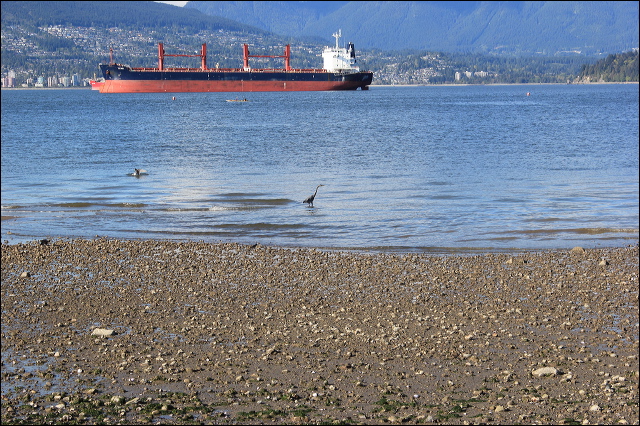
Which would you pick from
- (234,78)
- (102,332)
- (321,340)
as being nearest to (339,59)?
(234,78)

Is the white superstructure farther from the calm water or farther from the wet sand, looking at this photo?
the wet sand

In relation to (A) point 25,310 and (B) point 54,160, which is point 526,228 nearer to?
(A) point 25,310

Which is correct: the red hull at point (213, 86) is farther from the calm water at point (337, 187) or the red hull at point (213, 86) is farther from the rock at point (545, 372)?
the rock at point (545, 372)

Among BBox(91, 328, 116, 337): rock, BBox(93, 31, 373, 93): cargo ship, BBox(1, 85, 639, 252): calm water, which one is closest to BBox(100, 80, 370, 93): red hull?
BBox(93, 31, 373, 93): cargo ship

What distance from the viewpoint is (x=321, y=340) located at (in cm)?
809

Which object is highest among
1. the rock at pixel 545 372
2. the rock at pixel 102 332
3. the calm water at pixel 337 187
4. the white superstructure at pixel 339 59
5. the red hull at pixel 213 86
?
the white superstructure at pixel 339 59

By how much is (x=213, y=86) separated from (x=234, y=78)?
3652 millimetres

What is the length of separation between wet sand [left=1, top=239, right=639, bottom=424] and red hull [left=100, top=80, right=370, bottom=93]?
108 m

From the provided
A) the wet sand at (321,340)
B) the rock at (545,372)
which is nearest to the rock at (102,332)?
the wet sand at (321,340)

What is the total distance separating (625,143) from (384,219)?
80.6ft

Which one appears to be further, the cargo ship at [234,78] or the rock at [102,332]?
the cargo ship at [234,78]

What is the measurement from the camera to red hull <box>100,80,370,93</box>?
116500 millimetres

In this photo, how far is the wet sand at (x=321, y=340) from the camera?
6344 mm

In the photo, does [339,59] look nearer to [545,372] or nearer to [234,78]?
[234,78]
